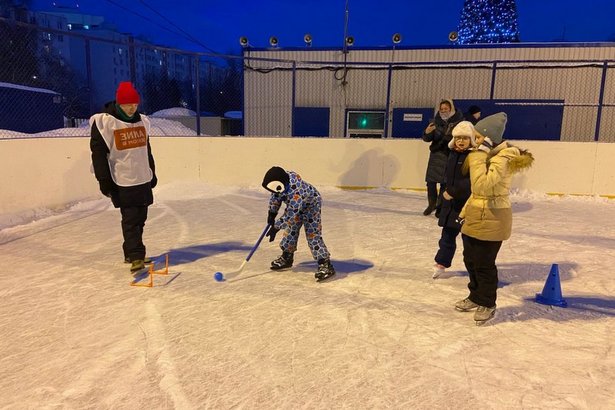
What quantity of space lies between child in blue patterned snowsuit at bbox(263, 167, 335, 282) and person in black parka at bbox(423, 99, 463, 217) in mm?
2472

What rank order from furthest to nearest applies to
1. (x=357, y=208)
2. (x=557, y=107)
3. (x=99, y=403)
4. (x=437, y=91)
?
(x=437, y=91), (x=557, y=107), (x=357, y=208), (x=99, y=403)

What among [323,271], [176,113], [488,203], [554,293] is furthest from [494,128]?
[176,113]

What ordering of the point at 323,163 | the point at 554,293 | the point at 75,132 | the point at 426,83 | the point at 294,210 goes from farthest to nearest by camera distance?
the point at 426,83 → the point at 323,163 → the point at 75,132 → the point at 294,210 → the point at 554,293

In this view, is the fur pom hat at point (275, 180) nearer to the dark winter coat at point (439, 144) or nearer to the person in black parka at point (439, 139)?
the person in black parka at point (439, 139)

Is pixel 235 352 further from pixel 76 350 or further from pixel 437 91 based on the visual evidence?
pixel 437 91

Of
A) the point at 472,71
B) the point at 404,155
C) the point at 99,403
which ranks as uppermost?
the point at 472,71

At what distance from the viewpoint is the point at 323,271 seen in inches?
147

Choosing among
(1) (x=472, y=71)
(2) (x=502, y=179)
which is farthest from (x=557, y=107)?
(2) (x=502, y=179)

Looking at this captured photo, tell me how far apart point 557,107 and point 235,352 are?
12651mm

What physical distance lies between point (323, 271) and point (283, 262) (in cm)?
46

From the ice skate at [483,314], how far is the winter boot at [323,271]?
4.10ft

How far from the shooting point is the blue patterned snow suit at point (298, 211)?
3463mm

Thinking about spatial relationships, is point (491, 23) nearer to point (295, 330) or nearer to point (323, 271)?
→ point (323, 271)

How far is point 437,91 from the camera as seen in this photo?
1295 cm
